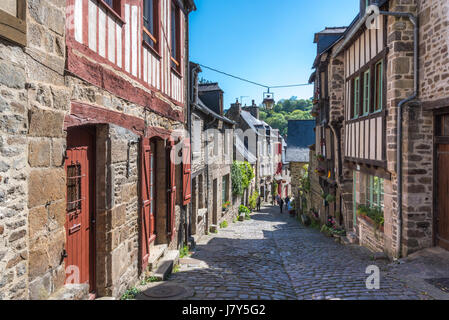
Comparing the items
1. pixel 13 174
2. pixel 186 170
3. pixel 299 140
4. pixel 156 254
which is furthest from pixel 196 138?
pixel 299 140

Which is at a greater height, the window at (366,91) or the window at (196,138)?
the window at (366,91)

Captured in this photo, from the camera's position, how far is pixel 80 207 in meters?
3.70

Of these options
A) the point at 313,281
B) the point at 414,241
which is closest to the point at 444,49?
the point at 414,241

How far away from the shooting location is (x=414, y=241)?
20.7 ft

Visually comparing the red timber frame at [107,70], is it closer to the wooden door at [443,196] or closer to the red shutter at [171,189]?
the red shutter at [171,189]

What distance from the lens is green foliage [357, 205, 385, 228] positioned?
296 inches

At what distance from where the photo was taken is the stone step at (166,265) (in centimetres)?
532

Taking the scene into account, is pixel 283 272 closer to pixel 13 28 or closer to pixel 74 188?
pixel 74 188

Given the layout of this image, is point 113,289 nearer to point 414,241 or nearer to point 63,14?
point 63,14

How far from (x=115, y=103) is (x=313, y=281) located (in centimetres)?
400

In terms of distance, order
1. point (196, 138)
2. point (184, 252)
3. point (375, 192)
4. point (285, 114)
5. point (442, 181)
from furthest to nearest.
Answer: point (285, 114) < point (196, 138) < point (375, 192) < point (184, 252) < point (442, 181)

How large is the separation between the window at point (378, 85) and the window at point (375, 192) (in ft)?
5.34

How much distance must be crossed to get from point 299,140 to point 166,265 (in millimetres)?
20513

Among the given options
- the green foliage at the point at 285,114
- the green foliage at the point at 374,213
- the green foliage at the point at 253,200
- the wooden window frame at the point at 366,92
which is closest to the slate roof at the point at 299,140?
the green foliage at the point at 253,200
